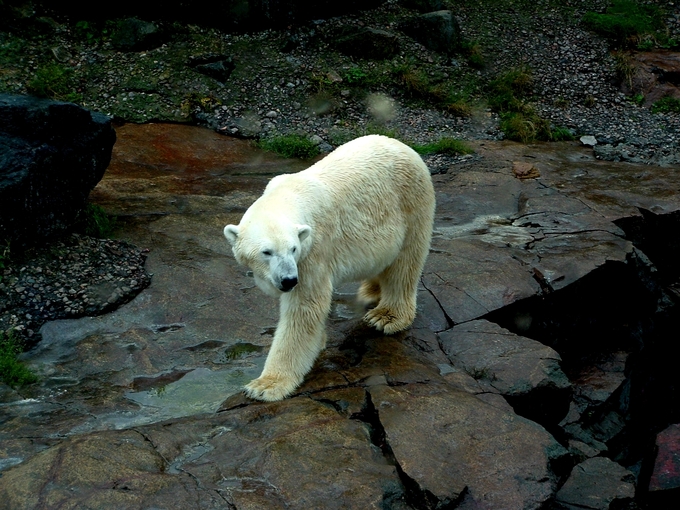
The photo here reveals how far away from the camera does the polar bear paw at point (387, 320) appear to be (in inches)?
219

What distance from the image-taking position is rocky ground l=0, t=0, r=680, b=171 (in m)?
10.4

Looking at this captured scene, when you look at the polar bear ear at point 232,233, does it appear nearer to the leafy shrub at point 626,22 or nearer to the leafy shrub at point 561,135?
the leafy shrub at point 561,135

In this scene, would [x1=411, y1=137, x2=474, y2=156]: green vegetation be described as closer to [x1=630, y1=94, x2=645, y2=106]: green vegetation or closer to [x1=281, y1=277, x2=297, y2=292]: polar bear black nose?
[x1=630, y1=94, x2=645, y2=106]: green vegetation

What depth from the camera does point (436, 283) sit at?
6445mm

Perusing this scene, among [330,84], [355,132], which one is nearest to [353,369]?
[355,132]

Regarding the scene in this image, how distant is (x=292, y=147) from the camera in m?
9.92

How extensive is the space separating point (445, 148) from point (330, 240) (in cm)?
565

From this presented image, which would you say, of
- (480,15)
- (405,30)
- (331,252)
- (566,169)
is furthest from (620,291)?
(480,15)

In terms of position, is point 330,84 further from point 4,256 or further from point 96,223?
point 4,256

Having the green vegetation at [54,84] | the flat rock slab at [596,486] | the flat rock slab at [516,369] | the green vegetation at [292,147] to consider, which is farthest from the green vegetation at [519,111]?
the green vegetation at [54,84]

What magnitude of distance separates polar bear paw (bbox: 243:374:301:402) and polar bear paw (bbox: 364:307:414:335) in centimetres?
108

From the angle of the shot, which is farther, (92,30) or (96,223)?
(92,30)

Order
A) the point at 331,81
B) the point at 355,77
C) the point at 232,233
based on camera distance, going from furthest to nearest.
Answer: the point at 355,77 → the point at 331,81 → the point at 232,233

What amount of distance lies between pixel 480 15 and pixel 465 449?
34.4ft
